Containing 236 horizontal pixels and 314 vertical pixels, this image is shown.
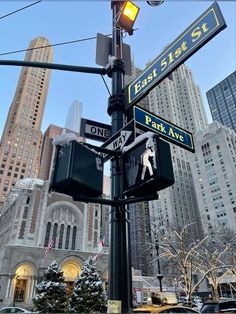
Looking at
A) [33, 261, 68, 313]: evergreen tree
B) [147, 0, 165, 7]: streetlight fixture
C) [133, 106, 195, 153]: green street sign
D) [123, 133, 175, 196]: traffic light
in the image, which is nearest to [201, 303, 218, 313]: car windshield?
[133, 106, 195, 153]: green street sign

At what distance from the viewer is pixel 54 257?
1658 inches

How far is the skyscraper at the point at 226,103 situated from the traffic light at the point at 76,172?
194m

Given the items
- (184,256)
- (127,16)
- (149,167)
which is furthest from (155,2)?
(184,256)

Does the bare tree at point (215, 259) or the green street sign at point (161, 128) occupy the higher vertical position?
the bare tree at point (215, 259)

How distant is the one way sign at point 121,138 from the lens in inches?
156

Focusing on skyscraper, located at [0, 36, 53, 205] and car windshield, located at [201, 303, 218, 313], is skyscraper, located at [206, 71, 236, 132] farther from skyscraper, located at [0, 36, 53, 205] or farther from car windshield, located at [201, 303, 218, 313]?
car windshield, located at [201, 303, 218, 313]

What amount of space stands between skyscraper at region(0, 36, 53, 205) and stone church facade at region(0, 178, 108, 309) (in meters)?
55.7

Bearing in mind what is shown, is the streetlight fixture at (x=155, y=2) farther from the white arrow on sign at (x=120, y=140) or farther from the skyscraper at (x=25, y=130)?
the skyscraper at (x=25, y=130)

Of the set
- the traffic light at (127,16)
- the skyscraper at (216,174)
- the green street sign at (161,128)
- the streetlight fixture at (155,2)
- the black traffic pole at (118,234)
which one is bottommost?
the black traffic pole at (118,234)

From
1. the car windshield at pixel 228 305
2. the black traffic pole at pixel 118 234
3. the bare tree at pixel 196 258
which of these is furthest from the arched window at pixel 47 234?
the black traffic pole at pixel 118 234

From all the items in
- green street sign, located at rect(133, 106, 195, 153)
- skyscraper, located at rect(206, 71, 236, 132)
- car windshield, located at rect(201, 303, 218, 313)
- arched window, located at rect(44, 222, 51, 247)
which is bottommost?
car windshield, located at rect(201, 303, 218, 313)

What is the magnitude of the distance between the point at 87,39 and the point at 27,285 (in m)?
41.6

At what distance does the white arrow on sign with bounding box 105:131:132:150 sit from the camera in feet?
12.9

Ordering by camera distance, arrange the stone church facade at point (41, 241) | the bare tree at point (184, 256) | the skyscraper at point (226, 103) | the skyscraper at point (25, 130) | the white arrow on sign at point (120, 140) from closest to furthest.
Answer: the white arrow on sign at point (120, 140) < the bare tree at point (184, 256) < the stone church facade at point (41, 241) < the skyscraper at point (25, 130) < the skyscraper at point (226, 103)
